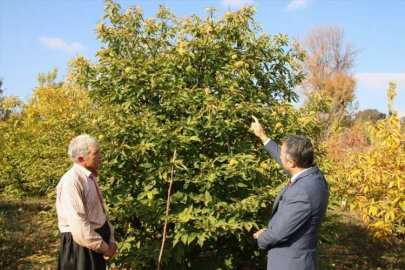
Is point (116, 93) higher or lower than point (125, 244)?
higher

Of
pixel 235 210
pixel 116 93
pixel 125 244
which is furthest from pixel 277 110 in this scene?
pixel 125 244

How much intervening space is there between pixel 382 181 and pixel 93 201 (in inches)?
129

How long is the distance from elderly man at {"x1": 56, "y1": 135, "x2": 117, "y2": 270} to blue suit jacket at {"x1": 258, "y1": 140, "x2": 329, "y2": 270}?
110 centimetres

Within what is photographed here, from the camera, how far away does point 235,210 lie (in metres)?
3.38

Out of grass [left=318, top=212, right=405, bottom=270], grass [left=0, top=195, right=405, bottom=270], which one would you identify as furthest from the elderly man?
grass [left=318, top=212, right=405, bottom=270]

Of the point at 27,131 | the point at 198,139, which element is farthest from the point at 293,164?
the point at 27,131

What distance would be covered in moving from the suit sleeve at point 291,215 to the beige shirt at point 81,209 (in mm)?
1158

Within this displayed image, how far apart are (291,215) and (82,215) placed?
4.31 ft

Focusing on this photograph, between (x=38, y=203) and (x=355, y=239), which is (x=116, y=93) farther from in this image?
(x=38, y=203)

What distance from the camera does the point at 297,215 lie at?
2221mm

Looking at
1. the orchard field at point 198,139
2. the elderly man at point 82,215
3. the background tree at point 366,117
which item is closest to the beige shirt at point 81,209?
the elderly man at point 82,215

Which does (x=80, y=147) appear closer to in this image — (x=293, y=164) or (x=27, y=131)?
(x=293, y=164)

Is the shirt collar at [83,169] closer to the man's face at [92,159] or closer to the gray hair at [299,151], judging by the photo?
the man's face at [92,159]

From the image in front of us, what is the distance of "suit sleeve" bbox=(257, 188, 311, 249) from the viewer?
2.22 metres
